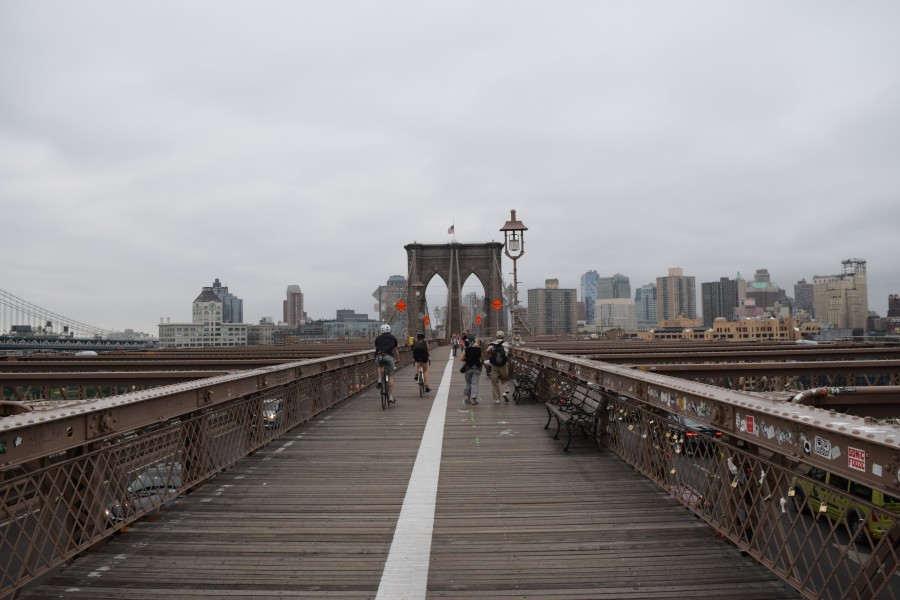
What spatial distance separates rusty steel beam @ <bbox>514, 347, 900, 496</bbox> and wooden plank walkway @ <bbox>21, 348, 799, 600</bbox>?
0.96m

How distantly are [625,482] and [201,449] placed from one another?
4.30 meters

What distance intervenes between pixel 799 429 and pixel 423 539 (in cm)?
270

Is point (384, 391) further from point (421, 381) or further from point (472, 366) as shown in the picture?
point (421, 381)

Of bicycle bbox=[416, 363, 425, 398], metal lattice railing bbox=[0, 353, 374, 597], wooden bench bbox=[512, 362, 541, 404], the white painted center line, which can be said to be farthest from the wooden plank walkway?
bicycle bbox=[416, 363, 425, 398]

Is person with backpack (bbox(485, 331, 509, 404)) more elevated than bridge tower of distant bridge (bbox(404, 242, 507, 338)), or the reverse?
bridge tower of distant bridge (bbox(404, 242, 507, 338))

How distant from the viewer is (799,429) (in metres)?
3.21

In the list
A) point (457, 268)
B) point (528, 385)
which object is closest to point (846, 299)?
point (457, 268)

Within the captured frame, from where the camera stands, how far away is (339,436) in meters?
8.87

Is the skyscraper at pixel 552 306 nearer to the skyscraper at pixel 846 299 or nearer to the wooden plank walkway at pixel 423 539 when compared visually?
the skyscraper at pixel 846 299

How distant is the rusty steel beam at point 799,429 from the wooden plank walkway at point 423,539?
96 cm

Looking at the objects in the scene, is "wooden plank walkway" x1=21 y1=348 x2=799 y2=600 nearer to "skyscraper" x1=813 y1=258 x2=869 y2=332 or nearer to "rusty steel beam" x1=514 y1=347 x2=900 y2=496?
"rusty steel beam" x1=514 y1=347 x2=900 y2=496

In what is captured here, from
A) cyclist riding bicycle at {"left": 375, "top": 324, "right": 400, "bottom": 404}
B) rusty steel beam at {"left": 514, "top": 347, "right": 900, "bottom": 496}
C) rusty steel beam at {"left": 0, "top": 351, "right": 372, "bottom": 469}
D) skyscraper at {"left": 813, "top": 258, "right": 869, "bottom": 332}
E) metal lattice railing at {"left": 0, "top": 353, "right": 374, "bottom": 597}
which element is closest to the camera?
rusty steel beam at {"left": 514, "top": 347, "right": 900, "bottom": 496}

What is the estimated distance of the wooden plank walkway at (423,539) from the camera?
3783 mm

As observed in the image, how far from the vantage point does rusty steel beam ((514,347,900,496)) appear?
2662 mm
